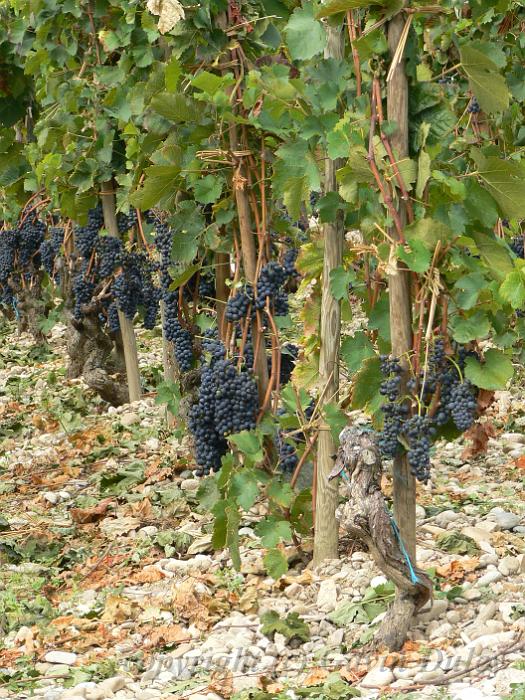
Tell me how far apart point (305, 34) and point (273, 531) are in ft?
6.38

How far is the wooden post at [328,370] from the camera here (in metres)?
4.22

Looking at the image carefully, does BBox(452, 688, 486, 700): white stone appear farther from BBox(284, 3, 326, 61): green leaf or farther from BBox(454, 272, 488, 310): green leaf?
BBox(284, 3, 326, 61): green leaf

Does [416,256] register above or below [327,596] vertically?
above

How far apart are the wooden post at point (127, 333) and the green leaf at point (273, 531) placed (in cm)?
367

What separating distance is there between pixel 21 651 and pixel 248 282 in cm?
179

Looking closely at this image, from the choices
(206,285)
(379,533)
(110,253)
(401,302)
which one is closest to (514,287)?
(401,302)

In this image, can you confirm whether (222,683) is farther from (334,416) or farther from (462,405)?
(462,405)

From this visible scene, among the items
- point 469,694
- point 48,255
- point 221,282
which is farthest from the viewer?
point 48,255

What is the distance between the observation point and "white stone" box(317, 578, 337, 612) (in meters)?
4.13

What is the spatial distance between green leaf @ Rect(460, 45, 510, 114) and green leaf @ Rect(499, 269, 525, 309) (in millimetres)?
616

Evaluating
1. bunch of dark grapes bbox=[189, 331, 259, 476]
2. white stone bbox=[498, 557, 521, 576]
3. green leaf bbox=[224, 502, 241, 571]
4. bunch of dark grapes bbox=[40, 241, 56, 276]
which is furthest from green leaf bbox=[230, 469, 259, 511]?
bunch of dark grapes bbox=[40, 241, 56, 276]

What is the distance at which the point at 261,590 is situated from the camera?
445cm

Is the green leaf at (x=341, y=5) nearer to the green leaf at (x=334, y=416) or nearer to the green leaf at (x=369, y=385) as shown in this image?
the green leaf at (x=369, y=385)

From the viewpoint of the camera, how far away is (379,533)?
3.57m
